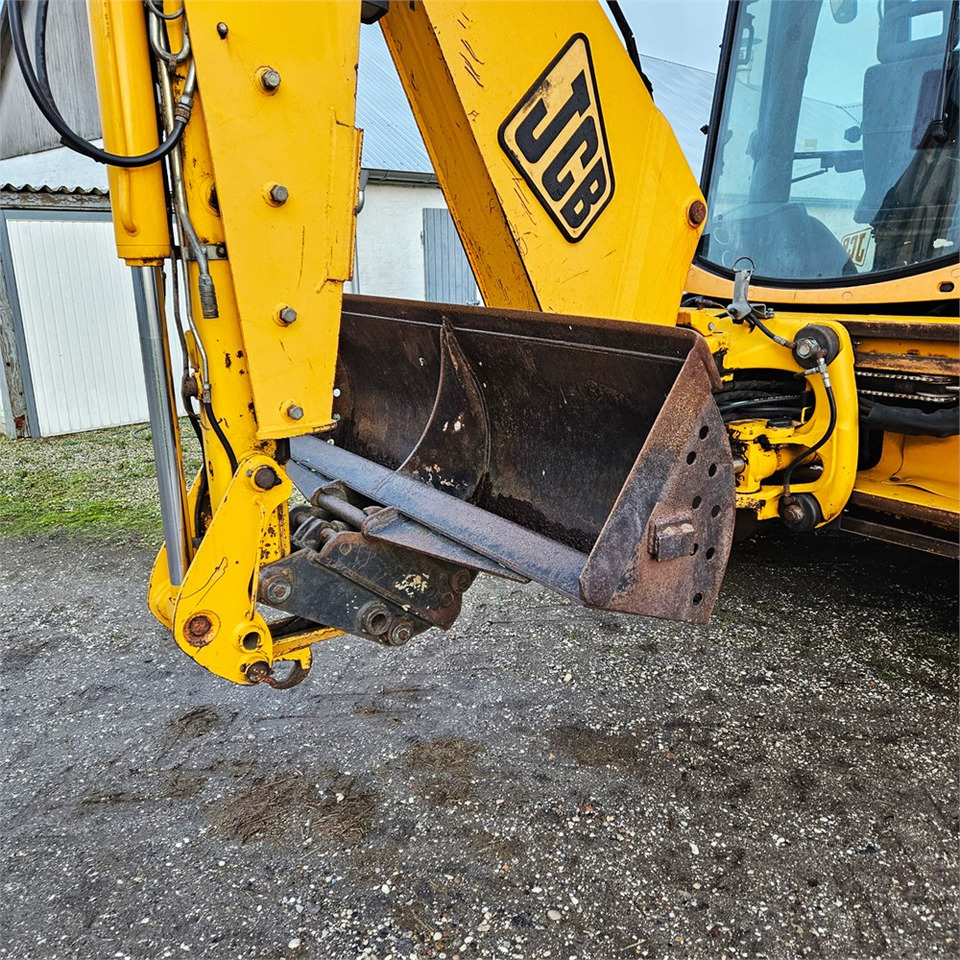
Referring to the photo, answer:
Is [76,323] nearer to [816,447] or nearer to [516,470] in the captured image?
[516,470]

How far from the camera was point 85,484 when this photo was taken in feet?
19.7

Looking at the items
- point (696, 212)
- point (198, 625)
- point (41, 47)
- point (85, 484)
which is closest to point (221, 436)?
point (198, 625)

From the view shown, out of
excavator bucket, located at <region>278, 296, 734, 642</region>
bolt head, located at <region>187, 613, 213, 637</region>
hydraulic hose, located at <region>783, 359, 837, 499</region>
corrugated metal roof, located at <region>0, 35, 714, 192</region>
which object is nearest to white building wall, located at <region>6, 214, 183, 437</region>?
corrugated metal roof, located at <region>0, 35, 714, 192</region>

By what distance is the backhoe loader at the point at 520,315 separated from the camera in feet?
5.99

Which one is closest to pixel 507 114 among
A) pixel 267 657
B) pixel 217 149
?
pixel 217 149

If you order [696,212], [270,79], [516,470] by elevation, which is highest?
[270,79]

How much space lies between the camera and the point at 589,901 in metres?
2.11

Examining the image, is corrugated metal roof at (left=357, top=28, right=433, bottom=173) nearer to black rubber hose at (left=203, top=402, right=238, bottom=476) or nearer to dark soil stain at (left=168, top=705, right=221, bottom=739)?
dark soil stain at (left=168, top=705, right=221, bottom=739)

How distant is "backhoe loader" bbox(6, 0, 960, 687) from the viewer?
1825 millimetres

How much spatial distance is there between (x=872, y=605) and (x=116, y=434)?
21.0ft

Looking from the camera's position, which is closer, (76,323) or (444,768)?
(444,768)

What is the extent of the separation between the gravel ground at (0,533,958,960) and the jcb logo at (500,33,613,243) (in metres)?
1.66

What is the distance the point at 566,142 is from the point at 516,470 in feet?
3.38

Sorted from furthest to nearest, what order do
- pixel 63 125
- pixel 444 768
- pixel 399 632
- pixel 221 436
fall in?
pixel 444 768
pixel 399 632
pixel 221 436
pixel 63 125
